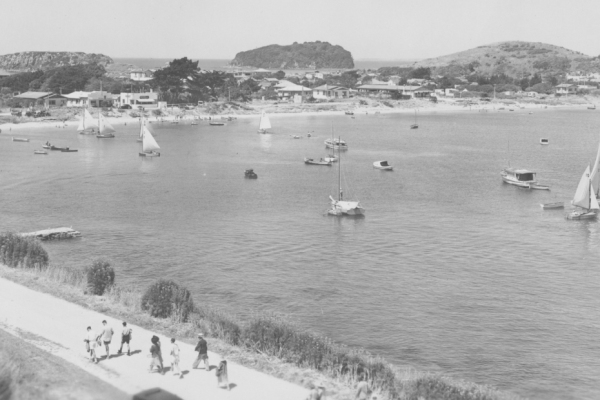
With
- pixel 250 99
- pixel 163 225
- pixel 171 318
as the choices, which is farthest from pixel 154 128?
pixel 171 318

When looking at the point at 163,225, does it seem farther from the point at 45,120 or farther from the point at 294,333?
the point at 45,120

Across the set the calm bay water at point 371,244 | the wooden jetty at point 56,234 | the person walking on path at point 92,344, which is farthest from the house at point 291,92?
the person walking on path at point 92,344

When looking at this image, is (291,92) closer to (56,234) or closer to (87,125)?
(87,125)

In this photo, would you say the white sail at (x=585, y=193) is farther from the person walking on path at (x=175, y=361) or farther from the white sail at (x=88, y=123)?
the white sail at (x=88, y=123)

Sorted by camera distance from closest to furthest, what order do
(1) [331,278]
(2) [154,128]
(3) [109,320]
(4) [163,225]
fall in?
(3) [109,320] < (1) [331,278] < (4) [163,225] < (2) [154,128]

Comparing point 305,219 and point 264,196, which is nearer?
point 305,219

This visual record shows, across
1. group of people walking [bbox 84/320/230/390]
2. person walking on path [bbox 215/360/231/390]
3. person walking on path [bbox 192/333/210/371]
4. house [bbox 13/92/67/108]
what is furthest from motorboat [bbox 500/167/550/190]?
house [bbox 13/92/67/108]

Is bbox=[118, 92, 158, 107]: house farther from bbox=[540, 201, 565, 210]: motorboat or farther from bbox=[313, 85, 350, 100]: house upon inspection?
bbox=[540, 201, 565, 210]: motorboat
